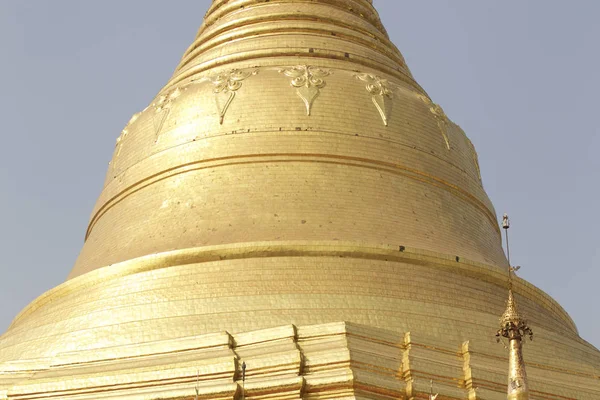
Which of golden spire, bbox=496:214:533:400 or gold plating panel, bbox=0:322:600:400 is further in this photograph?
gold plating panel, bbox=0:322:600:400

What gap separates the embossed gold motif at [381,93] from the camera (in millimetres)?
16516

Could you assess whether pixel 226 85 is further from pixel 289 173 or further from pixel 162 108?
pixel 289 173

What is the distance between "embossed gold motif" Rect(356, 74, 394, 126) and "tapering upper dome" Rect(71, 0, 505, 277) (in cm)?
2

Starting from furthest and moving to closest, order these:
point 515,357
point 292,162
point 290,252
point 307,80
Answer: point 307,80 < point 292,162 < point 290,252 < point 515,357

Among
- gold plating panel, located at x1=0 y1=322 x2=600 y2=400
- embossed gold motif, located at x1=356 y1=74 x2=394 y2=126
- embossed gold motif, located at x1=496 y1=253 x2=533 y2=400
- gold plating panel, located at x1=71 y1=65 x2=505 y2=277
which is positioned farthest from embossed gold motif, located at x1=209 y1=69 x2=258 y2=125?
embossed gold motif, located at x1=496 y1=253 x2=533 y2=400

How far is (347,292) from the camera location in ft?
43.7

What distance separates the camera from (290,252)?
13.8 meters

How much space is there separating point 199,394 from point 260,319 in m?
1.57

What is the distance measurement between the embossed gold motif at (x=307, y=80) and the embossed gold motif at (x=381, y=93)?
0.72 m

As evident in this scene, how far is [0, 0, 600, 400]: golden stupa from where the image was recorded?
11914 millimetres

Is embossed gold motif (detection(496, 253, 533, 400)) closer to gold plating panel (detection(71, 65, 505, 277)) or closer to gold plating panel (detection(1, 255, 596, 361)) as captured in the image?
gold plating panel (detection(1, 255, 596, 361))

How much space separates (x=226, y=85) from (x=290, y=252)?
4026mm

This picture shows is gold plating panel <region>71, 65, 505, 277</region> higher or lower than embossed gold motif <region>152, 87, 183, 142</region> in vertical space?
lower

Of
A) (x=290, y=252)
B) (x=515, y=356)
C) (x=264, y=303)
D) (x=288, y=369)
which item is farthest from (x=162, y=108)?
(x=515, y=356)
